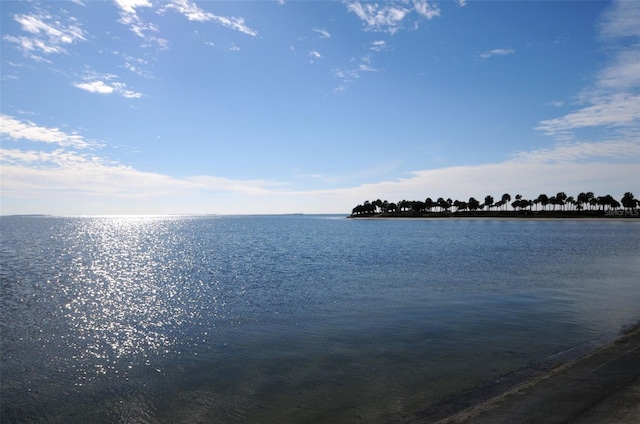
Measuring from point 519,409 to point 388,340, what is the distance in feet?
27.8

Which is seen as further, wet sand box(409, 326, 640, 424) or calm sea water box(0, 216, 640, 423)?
calm sea water box(0, 216, 640, 423)

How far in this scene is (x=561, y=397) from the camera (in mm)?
10422

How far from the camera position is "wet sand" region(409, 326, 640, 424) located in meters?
9.29

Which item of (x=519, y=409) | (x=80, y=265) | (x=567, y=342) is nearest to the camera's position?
(x=519, y=409)

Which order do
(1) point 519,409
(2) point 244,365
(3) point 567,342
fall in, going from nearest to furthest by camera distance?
(1) point 519,409 → (2) point 244,365 → (3) point 567,342

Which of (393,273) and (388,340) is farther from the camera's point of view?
(393,273)

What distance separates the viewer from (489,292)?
29.0 metres

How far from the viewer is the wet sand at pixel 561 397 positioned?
9.29 meters

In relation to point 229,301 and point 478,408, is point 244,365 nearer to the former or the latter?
point 478,408

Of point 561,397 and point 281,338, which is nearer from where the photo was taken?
point 561,397

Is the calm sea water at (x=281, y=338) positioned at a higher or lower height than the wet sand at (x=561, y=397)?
lower

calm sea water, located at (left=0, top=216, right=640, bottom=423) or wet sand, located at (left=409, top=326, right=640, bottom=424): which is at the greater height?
wet sand, located at (left=409, top=326, right=640, bottom=424)

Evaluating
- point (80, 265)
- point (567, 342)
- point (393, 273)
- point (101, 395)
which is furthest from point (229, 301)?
point (80, 265)

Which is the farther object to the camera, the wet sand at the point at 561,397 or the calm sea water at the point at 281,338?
the calm sea water at the point at 281,338
